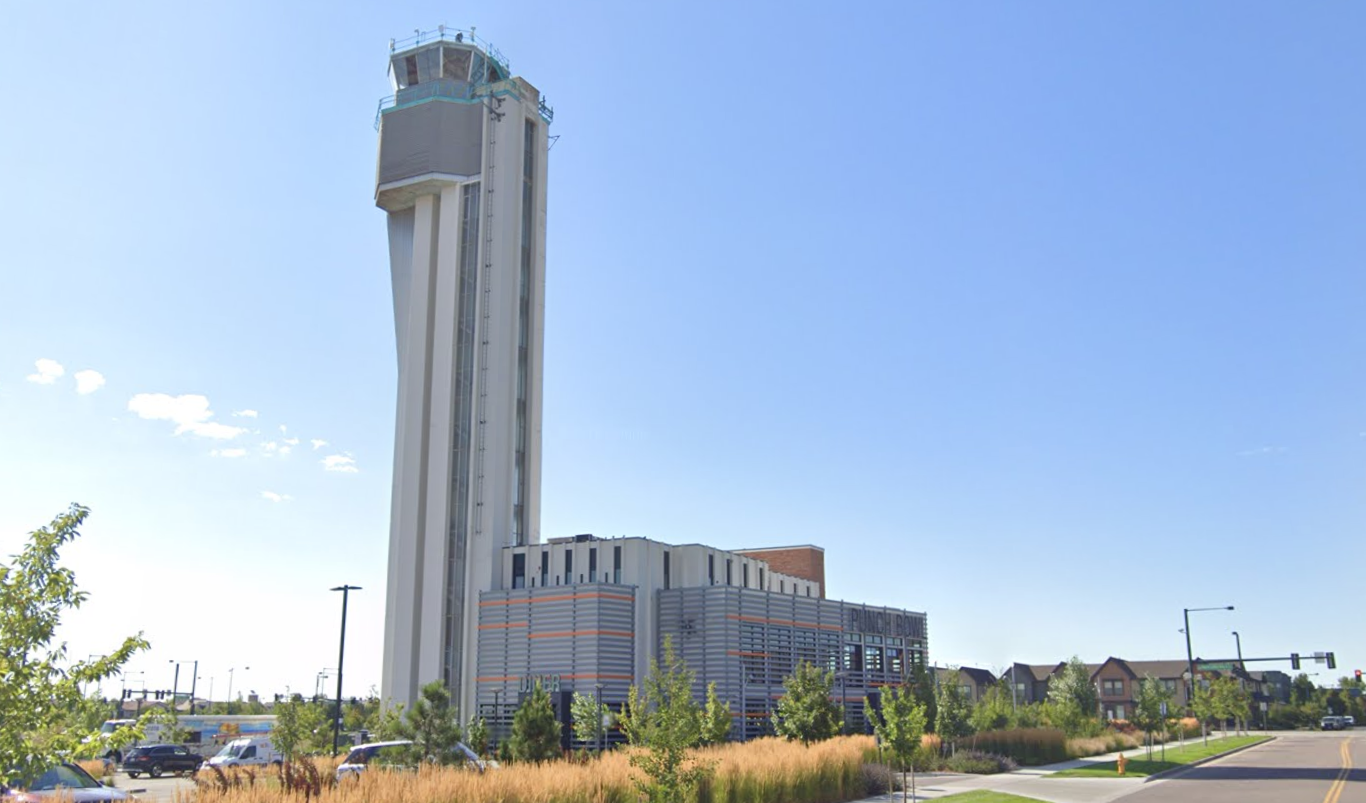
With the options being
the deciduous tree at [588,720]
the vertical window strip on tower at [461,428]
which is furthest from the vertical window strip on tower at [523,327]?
the deciduous tree at [588,720]

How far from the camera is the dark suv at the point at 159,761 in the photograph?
2026 inches

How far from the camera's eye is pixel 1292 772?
42219 mm

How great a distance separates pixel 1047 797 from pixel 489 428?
3449cm

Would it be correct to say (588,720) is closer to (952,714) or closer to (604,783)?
(952,714)

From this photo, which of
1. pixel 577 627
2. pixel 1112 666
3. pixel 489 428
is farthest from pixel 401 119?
pixel 1112 666

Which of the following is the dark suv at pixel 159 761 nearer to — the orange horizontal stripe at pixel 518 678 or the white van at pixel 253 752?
the white van at pixel 253 752

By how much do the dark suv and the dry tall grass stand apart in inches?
1390

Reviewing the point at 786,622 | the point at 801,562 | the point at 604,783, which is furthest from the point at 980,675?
the point at 604,783

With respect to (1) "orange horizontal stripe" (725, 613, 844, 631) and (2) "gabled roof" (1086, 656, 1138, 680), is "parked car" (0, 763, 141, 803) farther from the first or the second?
(2) "gabled roof" (1086, 656, 1138, 680)

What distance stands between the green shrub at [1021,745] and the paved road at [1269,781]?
6.24m

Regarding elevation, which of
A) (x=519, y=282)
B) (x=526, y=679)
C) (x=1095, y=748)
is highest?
(x=519, y=282)

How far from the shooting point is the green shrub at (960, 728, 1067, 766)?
1843 inches

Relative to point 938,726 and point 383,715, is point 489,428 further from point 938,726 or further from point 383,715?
point 938,726

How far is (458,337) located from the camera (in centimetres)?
5866
